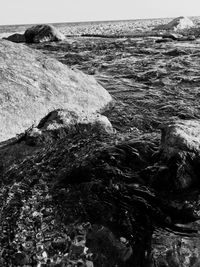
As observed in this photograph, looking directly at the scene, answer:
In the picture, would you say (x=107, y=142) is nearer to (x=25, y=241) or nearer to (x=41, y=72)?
(x=25, y=241)

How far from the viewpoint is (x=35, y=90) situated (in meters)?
8.98

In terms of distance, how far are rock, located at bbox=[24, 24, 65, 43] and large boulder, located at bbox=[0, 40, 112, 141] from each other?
96.5ft

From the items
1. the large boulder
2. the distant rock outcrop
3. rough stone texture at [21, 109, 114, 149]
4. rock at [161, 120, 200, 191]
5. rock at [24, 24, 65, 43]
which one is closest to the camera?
rock at [161, 120, 200, 191]

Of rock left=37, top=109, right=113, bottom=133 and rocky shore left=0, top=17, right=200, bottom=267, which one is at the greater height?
rock left=37, top=109, right=113, bottom=133

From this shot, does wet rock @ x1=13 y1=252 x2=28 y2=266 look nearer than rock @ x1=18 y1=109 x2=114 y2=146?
Yes

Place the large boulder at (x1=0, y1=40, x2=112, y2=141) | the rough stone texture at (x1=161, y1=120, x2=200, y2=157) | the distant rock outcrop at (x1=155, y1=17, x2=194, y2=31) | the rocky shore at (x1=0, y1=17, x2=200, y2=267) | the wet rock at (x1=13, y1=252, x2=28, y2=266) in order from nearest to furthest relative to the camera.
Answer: the wet rock at (x1=13, y1=252, x2=28, y2=266) < the rocky shore at (x1=0, y1=17, x2=200, y2=267) < the rough stone texture at (x1=161, y1=120, x2=200, y2=157) < the large boulder at (x1=0, y1=40, x2=112, y2=141) < the distant rock outcrop at (x1=155, y1=17, x2=194, y2=31)

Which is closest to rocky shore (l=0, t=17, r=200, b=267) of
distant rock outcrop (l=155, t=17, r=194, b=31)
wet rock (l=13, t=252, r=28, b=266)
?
wet rock (l=13, t=252, r=28, b=266)

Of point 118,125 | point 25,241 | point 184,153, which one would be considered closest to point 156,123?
point 118,125

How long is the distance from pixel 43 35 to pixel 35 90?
3274 centimetres

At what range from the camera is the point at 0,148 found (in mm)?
6898

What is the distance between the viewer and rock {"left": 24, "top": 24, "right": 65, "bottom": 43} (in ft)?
127

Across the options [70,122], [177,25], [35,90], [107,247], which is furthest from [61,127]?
[177,25]

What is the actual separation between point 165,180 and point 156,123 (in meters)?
3.28

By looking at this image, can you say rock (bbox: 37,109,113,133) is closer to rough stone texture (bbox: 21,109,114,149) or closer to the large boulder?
rough stone texture (bbox: 21,109,114,149)
